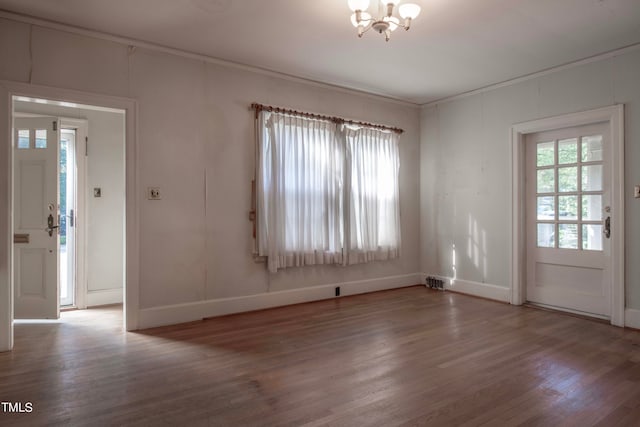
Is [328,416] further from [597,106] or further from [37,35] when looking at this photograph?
[597,106]

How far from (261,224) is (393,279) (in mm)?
2458

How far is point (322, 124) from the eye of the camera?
5.16 metres

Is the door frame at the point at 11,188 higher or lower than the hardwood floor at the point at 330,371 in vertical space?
higher

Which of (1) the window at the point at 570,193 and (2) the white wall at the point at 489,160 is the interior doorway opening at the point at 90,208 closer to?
(2) the white wall at the point at 489,160

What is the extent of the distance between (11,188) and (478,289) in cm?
544

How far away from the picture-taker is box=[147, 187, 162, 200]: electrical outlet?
4.03 metres

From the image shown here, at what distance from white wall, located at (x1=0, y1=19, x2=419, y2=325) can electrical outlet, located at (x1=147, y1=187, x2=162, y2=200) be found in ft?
0.14

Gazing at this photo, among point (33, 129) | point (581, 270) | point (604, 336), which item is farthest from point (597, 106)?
point (33, 129)

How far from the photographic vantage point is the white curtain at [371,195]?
212 inches

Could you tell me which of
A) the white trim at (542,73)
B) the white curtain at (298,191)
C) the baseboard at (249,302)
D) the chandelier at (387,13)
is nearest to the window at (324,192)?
the white curtain at (298,191)

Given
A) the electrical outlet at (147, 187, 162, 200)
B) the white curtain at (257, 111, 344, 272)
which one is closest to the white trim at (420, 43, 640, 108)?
the white curtain at (257, 111, 344, 272)

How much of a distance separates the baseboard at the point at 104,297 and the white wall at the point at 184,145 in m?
1.60

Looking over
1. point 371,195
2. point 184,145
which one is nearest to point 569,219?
point 371,195

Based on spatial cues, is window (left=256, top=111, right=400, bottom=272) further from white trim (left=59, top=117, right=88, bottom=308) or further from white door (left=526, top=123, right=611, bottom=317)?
white trim (left=59, top=117, right=88, bottom=308)
